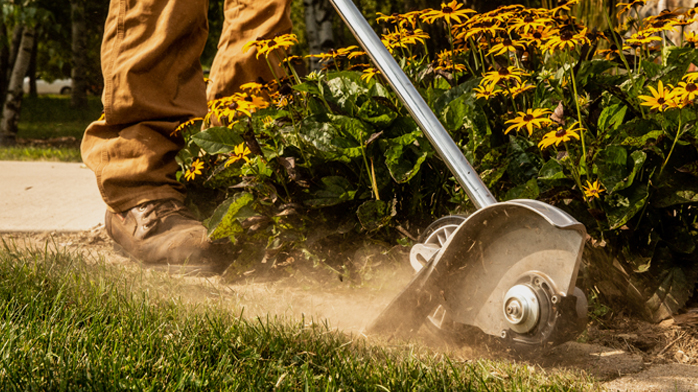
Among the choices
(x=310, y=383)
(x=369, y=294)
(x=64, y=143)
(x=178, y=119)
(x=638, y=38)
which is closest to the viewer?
(x=310, y=383)

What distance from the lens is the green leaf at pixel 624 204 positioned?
1812mm

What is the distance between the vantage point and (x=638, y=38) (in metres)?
2.08

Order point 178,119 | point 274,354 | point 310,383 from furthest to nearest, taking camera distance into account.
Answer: point 178,119
point 274,354
point 310,383

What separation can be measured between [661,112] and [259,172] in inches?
53.7

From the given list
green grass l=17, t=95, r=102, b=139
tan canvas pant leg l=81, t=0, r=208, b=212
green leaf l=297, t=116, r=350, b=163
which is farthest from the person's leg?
green grass l=17, t=95, r=102, b=139

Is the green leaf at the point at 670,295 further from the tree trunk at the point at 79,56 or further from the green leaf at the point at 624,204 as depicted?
the tree trunk at the point at 79,56

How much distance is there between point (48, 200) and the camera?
3.93 meters

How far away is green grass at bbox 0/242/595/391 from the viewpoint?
4.56 feet

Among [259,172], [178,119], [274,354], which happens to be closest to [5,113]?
[178,119]

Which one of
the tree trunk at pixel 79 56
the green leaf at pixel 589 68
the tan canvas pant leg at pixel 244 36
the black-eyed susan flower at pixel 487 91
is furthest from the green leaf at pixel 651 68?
the tree trunk at pixel 79 56

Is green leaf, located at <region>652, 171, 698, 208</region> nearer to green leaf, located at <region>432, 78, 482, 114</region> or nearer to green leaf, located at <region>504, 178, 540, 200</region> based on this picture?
green leaf, located at <region>504, 178, 540, 200</region>

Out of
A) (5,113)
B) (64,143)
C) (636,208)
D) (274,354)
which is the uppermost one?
(636,208)

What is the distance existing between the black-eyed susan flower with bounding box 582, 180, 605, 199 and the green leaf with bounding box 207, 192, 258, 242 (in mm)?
1186

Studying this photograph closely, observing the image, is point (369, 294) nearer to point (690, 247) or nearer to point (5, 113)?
point (690, 247)
